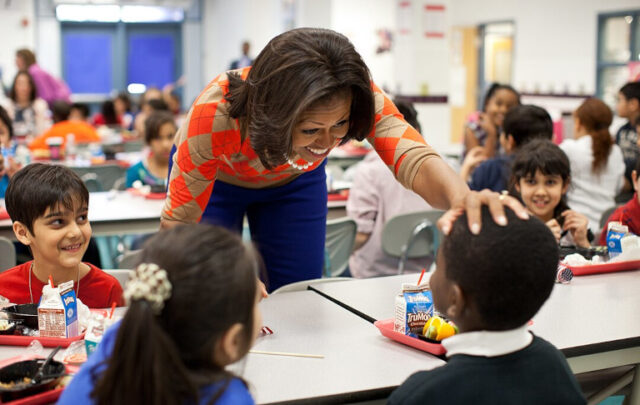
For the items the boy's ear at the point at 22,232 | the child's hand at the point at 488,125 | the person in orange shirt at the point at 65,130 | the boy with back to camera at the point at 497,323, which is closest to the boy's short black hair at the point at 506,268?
the boy with back to camera at the point at 497,323

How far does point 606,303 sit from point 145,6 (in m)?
14.8

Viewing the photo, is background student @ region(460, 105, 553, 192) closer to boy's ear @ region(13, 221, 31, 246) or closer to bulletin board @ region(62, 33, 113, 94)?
boy's ear @ region(13, 221, 31, 246)

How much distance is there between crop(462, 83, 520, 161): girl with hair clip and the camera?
214 inches

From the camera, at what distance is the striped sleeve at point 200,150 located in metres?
1.95

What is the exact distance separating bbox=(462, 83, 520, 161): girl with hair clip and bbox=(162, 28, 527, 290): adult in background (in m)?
3.05

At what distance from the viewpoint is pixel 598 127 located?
457 centimetres

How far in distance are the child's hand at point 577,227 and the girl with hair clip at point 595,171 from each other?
4.07 feet

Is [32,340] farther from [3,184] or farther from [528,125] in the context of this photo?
[528,125]

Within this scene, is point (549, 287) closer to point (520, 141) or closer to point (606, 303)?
point (606, 303)

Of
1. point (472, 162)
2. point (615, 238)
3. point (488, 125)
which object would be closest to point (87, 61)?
point (488, 125)

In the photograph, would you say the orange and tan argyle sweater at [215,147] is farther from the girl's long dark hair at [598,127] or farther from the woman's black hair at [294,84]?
the girl's long dark hair at [598,127]

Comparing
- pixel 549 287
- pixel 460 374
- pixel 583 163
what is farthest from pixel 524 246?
pixel 583 163

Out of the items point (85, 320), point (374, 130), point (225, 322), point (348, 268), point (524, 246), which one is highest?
point (374, 130)

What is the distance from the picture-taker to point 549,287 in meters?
1.42
